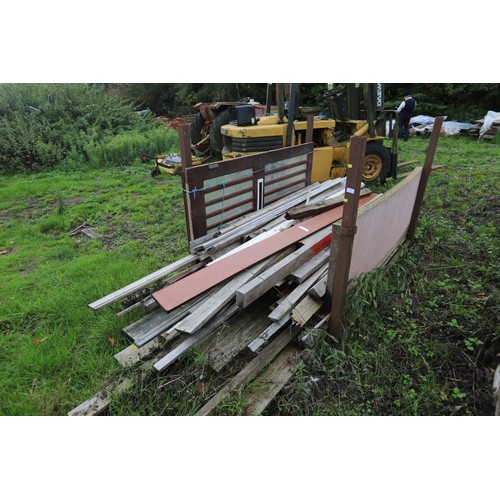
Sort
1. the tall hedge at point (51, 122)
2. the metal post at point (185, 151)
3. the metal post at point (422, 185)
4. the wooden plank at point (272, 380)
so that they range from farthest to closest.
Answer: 1. the tall hedge at point (51, 122)
2. the metal post at point (422, 185)
3. the metal post at point (185, 151)
4. the wooden plank at point (272, 380)

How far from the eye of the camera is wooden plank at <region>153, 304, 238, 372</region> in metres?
2.46

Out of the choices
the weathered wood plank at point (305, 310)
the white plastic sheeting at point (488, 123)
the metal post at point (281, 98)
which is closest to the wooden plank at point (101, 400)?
the weathered wood plank at point (305, 310)

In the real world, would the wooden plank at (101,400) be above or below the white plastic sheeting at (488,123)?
below

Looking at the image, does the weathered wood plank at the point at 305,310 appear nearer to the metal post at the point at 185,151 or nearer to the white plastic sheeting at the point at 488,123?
the metal post at the point at 185,151

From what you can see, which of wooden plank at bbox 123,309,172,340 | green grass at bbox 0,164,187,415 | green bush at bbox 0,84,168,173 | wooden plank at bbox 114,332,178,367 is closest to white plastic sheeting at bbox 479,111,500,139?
green grass at bbox 0,164,187,415

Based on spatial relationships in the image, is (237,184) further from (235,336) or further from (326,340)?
(326,340)

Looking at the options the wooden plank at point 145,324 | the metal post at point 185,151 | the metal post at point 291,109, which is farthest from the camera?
the metal post at point 291,109

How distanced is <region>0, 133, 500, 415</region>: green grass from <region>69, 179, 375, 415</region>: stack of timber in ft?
0.45

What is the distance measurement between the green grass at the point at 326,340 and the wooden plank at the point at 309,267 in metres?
0.45

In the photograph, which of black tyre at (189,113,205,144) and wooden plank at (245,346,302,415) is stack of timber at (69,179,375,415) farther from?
black tyre at (189,113,205,144)

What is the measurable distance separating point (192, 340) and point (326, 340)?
1.21m

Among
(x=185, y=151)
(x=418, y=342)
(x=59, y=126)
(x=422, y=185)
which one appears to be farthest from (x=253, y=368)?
(x=59, y=126)

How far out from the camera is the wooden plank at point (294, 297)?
265 centimetres

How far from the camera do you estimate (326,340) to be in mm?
2936
